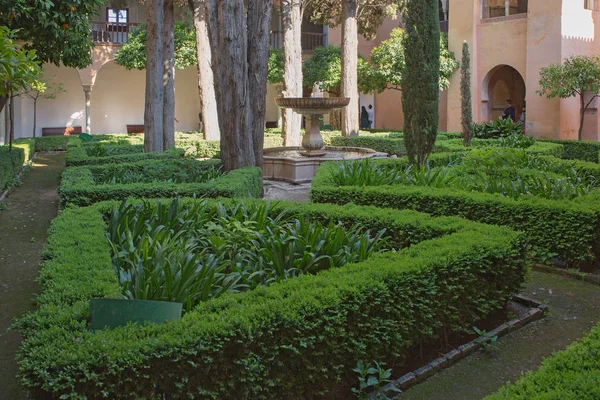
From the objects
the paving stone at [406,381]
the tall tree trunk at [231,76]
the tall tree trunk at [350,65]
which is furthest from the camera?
the tall tree trunk at [350,65]

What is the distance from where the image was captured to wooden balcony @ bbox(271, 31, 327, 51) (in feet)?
92.4

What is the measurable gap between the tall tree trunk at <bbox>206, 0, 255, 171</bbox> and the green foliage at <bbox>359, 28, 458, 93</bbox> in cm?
1263

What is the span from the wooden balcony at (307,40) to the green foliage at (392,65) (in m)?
5.98

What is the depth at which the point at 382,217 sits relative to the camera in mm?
6023

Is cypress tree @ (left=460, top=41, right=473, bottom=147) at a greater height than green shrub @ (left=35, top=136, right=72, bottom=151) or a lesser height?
greater

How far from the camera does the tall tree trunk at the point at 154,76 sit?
1378 centimetres

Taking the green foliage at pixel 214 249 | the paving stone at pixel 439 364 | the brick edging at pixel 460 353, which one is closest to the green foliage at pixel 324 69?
the green foliage at pixel 214 249

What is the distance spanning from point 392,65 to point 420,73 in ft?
40.8

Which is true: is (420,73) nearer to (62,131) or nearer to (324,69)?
(324,69)

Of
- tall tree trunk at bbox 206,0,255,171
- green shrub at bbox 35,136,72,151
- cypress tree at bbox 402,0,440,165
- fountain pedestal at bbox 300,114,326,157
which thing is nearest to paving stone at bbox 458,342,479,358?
cypress tree at bbox 402,0,440,165

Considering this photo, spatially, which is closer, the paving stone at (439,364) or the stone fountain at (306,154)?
the paving stone at (439,364)

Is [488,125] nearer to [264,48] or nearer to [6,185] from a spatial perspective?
[264,48]

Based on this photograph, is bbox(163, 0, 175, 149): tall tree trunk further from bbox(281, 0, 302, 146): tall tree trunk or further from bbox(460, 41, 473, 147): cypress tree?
bbox(460, 41, 473, 147): cypress tree

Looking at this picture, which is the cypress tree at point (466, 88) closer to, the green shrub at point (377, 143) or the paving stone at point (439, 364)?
the green shrub at point (377, 143)
